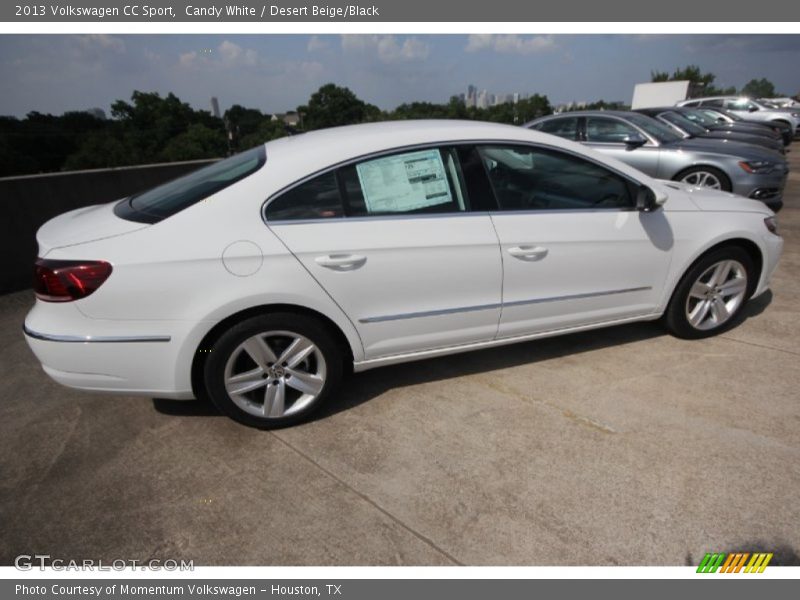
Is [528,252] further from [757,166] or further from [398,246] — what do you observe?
[757,166]

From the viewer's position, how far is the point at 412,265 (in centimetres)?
249

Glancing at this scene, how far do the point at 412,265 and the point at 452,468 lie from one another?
1033mm

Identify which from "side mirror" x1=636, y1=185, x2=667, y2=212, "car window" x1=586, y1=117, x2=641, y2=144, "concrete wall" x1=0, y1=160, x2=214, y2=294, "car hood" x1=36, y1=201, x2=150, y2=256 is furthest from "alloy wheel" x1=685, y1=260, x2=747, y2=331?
"concrete wall" x1=0, y1=160, x2=214, y2=294

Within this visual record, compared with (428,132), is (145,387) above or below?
below

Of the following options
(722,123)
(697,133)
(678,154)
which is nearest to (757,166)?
(678,154)

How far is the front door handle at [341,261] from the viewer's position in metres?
2.36

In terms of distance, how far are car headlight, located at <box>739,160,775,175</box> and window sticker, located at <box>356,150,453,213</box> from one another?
5.64 metres

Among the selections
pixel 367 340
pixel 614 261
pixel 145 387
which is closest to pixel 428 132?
pixel 367 340

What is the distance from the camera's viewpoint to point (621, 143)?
6816 mm

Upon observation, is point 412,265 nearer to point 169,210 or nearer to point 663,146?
point 169,210

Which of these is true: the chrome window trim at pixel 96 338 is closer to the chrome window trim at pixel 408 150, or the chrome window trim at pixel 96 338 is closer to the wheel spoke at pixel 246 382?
the wheel spoke at pixel 246 382

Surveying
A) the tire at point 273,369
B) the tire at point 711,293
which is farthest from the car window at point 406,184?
the tire at point 711,293

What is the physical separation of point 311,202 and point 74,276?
112 cm

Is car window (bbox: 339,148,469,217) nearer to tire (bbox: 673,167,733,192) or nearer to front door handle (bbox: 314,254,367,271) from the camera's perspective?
front door handle (bbox: 314,254,367,271)
